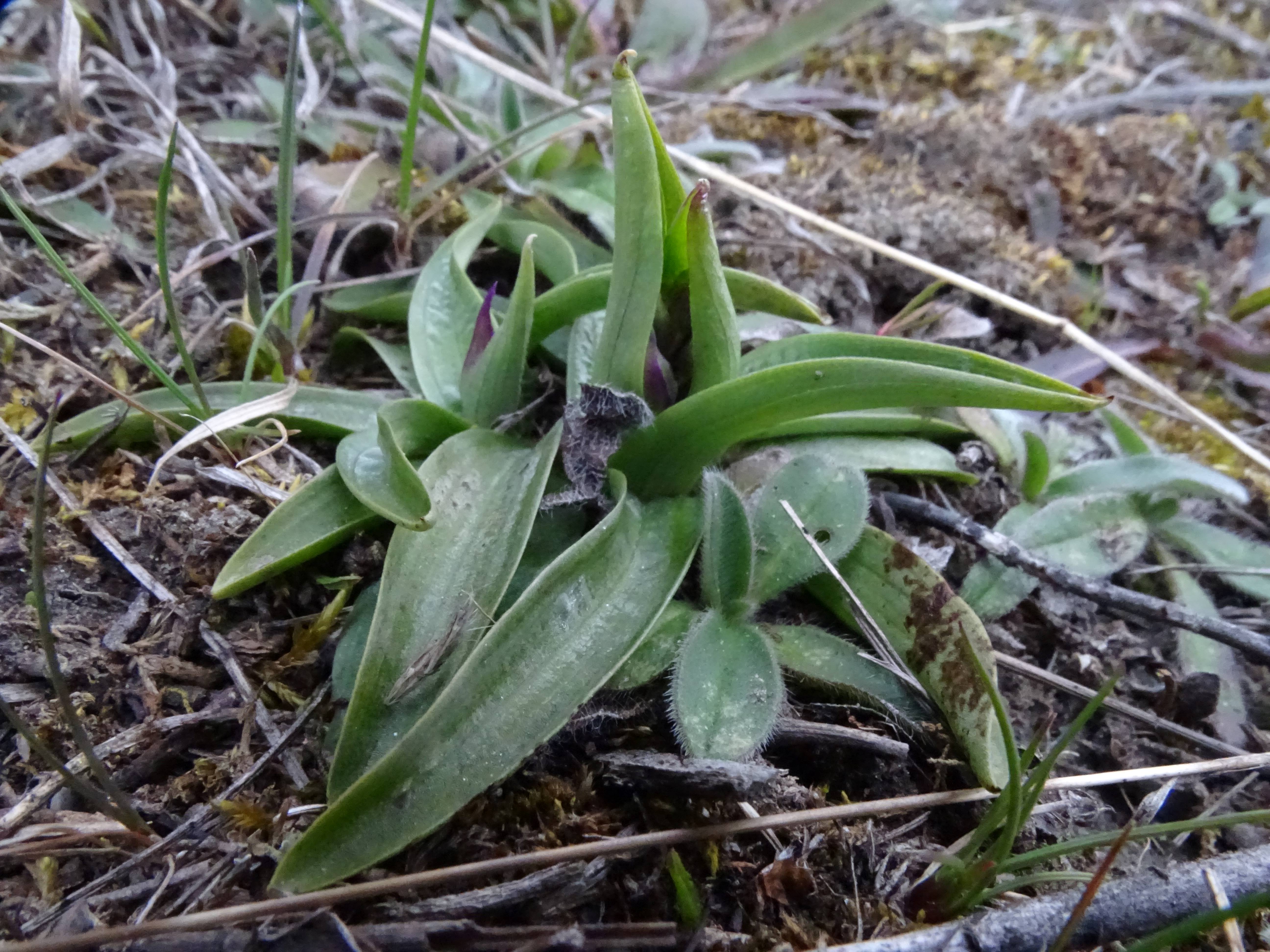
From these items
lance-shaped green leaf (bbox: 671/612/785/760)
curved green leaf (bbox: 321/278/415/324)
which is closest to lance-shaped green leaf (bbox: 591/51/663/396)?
lance-shaped green leaf (bbox: 671/612/785/760)

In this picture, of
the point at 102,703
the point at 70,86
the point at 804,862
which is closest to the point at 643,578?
the point at 804,862

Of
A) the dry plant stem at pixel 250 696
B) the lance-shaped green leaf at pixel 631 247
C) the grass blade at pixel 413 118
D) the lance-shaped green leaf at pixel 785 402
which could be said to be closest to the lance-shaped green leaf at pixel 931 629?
the lance-shaped green leaf at pixel 785 402

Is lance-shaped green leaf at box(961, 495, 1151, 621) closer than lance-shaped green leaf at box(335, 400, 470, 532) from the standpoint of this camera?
No

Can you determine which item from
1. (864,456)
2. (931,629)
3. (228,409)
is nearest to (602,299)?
(864,456)

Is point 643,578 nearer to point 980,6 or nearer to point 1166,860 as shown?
point 1166,860

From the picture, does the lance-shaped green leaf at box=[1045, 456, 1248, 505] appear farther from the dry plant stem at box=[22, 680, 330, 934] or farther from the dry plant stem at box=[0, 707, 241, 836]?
the dry plant stem at box=[0, 707, 241, 836]

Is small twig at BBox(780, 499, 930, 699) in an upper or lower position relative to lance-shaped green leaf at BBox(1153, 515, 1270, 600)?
upper

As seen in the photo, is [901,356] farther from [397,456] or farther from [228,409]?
[228,409]

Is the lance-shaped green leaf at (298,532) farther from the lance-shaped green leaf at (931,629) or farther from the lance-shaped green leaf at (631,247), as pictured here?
the lance-shaped green leaf at (931,629)
